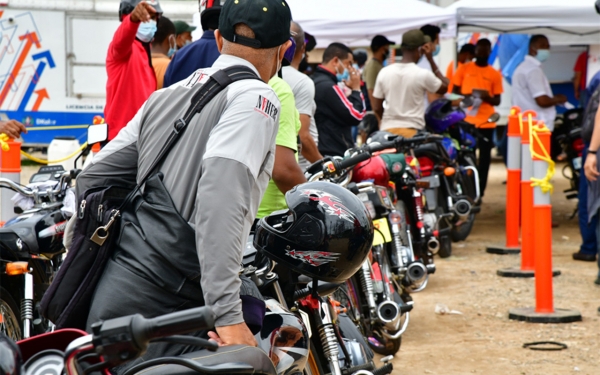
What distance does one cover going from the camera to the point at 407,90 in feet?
31.7

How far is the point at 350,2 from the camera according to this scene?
38.2 ft

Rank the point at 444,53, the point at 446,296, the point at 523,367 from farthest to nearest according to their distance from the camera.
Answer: the point at 444,53 < the point at 446,296 < the point at 523,367

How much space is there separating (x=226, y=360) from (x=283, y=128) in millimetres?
2054

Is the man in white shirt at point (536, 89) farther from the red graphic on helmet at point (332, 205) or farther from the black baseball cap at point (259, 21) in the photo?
the black baseball cap at point (259, 21)

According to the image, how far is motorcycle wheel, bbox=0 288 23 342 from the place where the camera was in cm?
472

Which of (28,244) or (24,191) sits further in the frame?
(24,191)

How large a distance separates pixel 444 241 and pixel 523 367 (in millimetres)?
4091

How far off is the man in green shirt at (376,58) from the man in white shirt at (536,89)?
1.82m

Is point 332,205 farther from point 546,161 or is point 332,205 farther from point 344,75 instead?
point 344,75

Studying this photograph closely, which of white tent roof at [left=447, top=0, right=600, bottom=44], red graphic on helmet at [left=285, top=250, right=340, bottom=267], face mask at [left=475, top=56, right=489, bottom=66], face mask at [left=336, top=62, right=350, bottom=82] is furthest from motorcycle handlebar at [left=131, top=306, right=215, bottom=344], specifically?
face mask at [left=475, top=56, right=489, bottom=66]

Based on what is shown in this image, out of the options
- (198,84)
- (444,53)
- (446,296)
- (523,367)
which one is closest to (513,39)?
(444,53)

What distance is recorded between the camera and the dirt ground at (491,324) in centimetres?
580

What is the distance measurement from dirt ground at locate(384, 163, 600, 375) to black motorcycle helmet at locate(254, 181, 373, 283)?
2.80 metres

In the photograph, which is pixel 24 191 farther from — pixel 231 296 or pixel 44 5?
pixel 44 5
